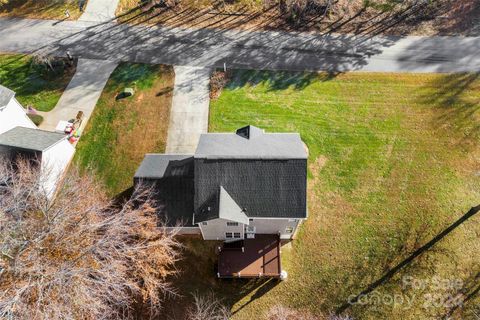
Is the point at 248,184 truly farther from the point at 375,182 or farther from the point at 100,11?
the point at 100,11

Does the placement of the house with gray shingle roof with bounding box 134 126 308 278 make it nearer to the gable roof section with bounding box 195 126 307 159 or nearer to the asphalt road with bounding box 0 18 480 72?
the gable roof section with bounding box 195 126 307 159

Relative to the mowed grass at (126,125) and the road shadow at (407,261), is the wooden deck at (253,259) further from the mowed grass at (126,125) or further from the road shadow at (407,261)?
the mowed grass at (126,125)

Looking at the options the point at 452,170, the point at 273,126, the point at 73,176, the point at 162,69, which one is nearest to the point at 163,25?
the point at 162,69

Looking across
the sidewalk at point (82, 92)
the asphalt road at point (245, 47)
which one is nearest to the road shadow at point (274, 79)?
the asphalt road at point (245, 47)

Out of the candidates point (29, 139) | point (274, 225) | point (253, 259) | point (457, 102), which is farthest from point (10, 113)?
point (457, 102)

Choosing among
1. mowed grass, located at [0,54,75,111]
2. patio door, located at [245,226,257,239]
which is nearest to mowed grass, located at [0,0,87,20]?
mowed grass, located at [0,54,75,111]
